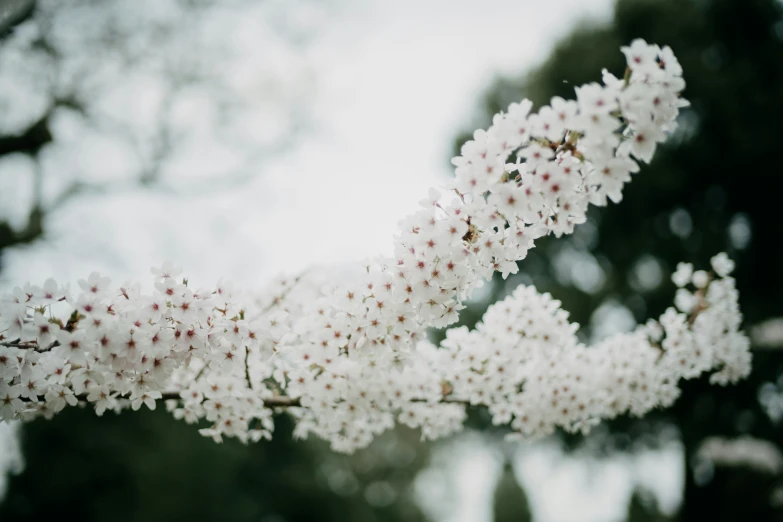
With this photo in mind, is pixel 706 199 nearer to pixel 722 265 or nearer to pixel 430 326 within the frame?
pixel 722 265

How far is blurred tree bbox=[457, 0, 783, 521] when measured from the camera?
11.9 m

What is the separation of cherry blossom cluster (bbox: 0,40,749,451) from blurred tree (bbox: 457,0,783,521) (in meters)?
9.89

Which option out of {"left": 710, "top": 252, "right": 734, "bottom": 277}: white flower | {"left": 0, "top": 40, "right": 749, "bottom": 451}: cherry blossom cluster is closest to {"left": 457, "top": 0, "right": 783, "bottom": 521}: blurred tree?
{"left": 710, "top": 252, "right": 734, "bottom": 277}: white flower

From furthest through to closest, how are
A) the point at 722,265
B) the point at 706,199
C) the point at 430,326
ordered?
the point at 706,199 → the point at 722,265 → the point at 430,326

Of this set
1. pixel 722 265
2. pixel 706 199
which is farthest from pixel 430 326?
pixel 706 199

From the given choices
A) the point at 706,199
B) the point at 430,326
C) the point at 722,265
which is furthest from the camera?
the point at 706,199

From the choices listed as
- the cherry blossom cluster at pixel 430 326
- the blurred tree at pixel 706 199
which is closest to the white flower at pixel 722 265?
the cherry blossom cluster at pixel 430 326

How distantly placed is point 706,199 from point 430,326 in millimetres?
12983

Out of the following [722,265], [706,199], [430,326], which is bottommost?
[430,326]

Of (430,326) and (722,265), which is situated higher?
(722,265)

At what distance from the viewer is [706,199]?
12961 mm

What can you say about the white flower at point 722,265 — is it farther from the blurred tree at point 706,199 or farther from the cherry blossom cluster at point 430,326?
the blurred tree at point 706,199

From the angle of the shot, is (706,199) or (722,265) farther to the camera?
(706,199)

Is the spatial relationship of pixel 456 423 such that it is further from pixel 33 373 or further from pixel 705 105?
pixel 705 105
